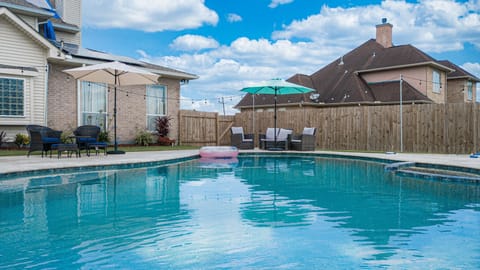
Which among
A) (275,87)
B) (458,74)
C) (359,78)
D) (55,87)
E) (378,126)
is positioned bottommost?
(378,126)

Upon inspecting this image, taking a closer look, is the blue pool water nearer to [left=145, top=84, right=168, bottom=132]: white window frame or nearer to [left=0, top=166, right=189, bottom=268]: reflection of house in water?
[left=0, top=166, right=189, bottom=268]: reflection of house in water

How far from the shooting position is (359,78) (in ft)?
77.2

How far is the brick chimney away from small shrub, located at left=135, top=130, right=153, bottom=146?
1797 centimetres

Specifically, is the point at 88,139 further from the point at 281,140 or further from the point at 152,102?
the point at 281,140

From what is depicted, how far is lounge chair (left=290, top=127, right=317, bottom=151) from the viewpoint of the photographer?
14227 millimetres

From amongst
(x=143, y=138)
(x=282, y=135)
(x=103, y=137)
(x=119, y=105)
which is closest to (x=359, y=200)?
(x=282, y=135)

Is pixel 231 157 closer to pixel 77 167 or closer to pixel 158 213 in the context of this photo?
pixel 77 167

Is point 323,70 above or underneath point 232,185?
above

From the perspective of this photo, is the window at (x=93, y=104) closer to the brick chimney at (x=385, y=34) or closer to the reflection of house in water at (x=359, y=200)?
the reflection of house in water at (x=359, y=200)

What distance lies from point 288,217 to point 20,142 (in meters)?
10.9

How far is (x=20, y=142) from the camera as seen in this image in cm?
1236

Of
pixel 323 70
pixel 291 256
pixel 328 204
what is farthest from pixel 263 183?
pixel 323 70

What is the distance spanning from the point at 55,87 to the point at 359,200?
11602 millimetres

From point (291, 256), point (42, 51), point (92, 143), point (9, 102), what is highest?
point (42, 51)
